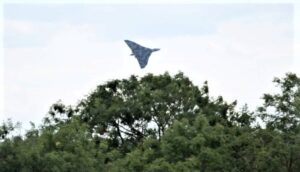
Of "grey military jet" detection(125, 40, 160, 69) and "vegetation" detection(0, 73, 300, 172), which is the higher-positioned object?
"grey military jet" detection(125, 40, 160, 69)

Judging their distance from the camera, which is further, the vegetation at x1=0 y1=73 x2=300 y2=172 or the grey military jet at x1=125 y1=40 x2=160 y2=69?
the grey military jet at x1=125 y1=40 x2=160 y2=69

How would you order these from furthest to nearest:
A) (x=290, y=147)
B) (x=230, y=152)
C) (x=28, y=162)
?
(x=230, y=152)
(x=290, y=147)
(x=28, y=162)

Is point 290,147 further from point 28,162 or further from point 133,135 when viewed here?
point 133,135

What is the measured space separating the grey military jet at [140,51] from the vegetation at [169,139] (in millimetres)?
1977

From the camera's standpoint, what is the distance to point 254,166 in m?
35.9

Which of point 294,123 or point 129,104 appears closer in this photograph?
point 294,123

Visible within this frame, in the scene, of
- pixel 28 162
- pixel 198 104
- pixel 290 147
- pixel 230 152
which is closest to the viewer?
pixel 28 162

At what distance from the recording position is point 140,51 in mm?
47375

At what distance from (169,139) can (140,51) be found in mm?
11315

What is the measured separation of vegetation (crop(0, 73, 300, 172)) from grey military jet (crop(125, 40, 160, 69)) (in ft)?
6.49

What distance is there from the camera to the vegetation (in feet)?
109

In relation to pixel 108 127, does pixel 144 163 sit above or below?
below

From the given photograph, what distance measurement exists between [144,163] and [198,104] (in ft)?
27.3

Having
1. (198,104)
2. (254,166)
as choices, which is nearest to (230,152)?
(254,166)
